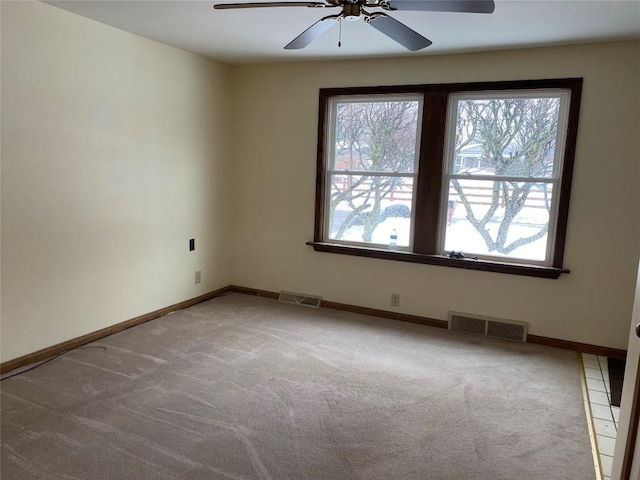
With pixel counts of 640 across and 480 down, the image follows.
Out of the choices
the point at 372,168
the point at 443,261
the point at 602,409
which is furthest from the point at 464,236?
the point at 602,409

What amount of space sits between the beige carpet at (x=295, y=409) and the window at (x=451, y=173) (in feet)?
2.70

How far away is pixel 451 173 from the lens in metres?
3.86

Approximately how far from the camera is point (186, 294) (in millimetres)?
4336

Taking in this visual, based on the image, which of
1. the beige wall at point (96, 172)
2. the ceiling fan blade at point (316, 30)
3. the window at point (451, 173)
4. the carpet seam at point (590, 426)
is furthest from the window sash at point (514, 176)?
the beige wall at point (96, 172)

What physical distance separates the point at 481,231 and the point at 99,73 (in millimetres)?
3223

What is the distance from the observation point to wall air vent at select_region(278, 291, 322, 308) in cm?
446

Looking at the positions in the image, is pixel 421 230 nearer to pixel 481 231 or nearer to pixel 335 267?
pixel 481 231

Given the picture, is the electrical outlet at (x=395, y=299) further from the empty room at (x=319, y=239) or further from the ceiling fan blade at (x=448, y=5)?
the ceiling fan blade at (x=448, y=5)

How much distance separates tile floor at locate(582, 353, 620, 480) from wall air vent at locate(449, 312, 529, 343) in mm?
476

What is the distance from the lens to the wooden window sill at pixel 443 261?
11.7 ft

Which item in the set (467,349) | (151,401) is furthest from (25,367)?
(467,349)

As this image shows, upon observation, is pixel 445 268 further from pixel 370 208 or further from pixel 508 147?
pixel 508 147

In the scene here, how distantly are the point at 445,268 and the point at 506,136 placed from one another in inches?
47.0

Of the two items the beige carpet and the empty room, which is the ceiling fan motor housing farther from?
the beige carpet
